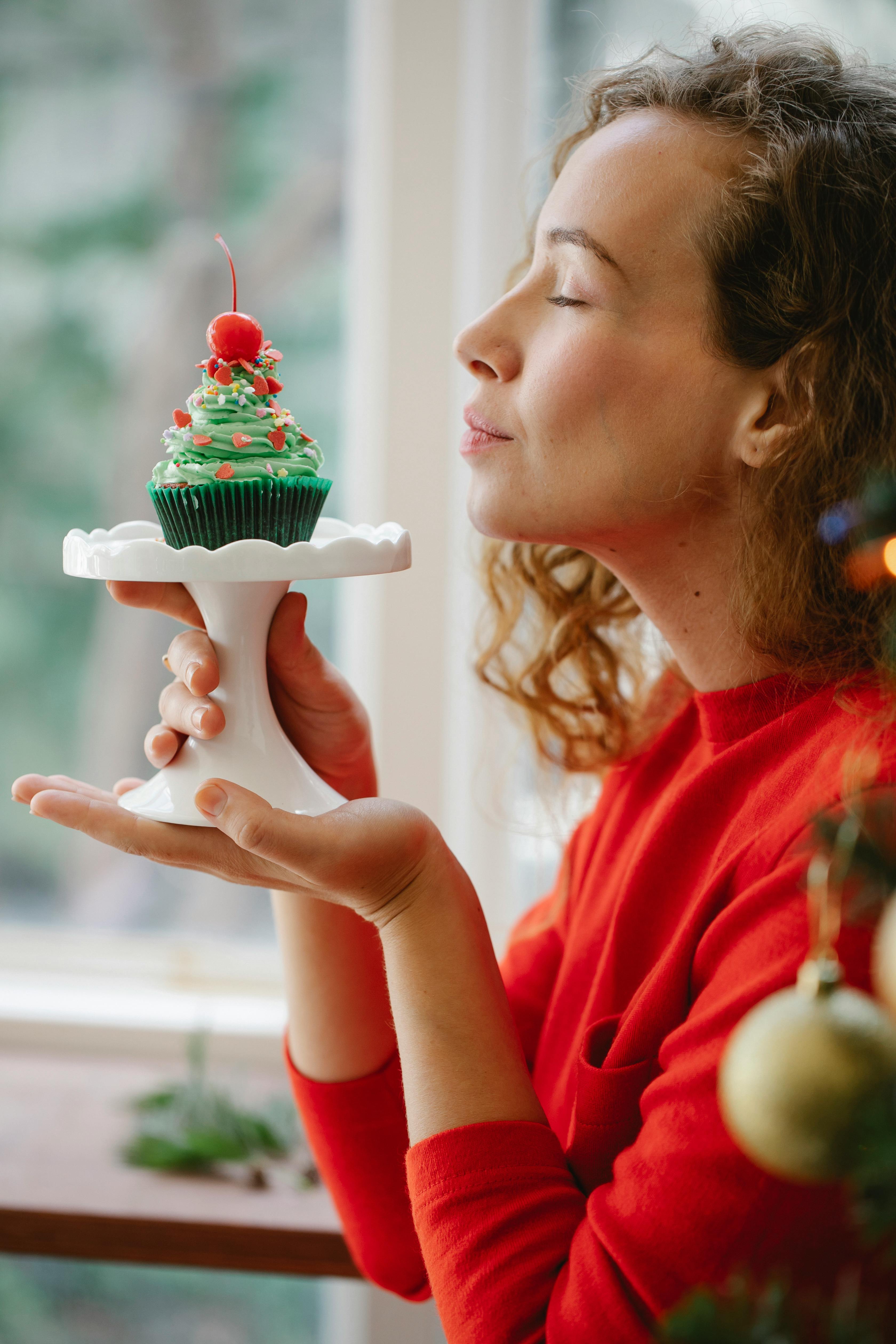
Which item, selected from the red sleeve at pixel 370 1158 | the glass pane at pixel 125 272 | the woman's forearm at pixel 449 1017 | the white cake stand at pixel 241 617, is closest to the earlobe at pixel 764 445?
the white cake stand at pixel 241 617

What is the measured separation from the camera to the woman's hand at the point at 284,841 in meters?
0.71

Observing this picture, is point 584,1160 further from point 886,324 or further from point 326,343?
point 326,343

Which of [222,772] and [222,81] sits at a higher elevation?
[222,81]

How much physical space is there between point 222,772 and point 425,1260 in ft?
1.15

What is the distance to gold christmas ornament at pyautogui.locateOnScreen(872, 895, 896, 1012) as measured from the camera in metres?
0.30

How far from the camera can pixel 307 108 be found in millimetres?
1635

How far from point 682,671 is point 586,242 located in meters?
0.37

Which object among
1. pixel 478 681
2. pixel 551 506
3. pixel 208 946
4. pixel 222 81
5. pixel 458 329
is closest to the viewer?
pixel 551 506

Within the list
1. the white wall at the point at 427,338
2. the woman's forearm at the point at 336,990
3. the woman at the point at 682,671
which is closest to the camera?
the woman at the point at 682,671

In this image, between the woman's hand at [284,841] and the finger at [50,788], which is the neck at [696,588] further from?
the finger at [50,788]

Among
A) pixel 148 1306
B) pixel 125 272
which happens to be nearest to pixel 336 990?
pixel 148 1306

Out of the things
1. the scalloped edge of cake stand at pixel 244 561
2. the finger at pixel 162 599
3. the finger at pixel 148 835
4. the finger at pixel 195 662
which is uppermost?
the scalloped edge of cake stand at pixel 244 561

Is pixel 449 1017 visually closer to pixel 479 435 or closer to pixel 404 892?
pixel 404 892

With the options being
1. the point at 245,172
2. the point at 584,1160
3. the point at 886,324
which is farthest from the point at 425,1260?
the point at 245,172
